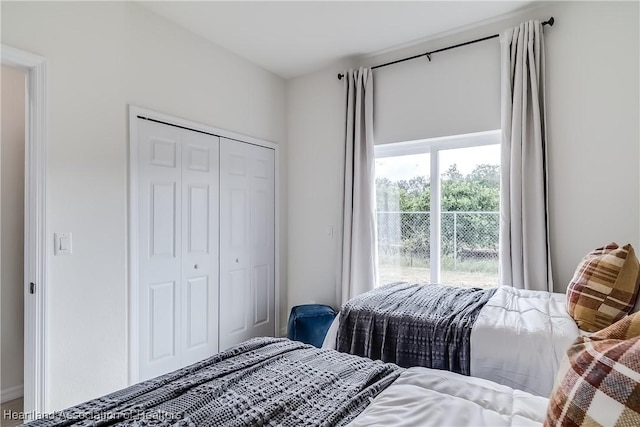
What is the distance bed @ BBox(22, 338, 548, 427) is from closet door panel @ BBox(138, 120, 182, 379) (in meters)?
1.51

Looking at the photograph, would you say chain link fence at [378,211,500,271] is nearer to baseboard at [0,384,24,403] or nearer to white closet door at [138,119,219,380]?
white closet door at [138,119,219,380]

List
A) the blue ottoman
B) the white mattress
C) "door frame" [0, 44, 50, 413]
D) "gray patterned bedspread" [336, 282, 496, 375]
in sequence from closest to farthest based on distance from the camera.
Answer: the white mattress
"gray patterned bedspread" [336, 282, 496, 375]
"door frame" [0, 44, 50, 413]
the blue ottoman

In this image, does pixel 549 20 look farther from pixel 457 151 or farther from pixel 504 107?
pixel 457 151

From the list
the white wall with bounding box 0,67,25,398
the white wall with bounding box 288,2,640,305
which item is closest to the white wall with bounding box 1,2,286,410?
the white wall with bounding box 0,67,25,398

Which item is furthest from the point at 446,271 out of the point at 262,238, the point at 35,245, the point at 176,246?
the point at 35,245

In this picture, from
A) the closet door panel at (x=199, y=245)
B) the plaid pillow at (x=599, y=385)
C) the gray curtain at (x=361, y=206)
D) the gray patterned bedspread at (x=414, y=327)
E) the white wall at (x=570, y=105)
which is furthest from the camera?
the gray curtain at (x=361, y=206)

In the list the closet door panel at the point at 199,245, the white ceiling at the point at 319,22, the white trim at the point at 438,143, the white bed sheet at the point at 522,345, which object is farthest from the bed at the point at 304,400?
the white ceiling at the point at 319,22

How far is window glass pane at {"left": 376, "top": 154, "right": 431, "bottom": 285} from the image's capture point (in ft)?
10.3

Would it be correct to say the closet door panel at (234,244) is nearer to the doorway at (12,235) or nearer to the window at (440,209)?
the window at (440,209)

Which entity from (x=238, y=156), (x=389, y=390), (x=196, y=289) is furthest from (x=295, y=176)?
(x=389, y=390)

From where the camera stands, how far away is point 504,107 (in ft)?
8.57

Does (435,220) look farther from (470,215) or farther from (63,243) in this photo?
(63,243)

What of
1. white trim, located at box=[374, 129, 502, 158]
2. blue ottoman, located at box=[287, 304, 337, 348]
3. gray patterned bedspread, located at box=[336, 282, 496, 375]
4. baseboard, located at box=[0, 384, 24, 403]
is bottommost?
baseboard, located at box=[0, 384, 24, 403]

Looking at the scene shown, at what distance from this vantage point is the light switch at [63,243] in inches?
79.7
